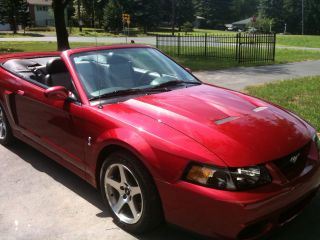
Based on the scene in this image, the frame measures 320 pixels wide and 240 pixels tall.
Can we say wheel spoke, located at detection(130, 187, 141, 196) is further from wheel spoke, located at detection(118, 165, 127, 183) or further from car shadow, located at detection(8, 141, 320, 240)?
car shadow, located at detection(8, 141, 320, 240)

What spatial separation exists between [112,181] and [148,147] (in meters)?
0.64

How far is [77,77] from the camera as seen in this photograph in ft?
13.5

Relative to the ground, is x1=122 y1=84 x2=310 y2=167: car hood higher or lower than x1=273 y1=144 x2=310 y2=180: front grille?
higher

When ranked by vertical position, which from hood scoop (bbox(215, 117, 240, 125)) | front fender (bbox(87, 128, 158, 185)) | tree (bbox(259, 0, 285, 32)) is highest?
tree (bbox(259, 0, 285, 32))

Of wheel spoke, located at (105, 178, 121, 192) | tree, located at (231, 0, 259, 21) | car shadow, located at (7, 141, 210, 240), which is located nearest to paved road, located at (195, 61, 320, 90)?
car shadow, located at (7, 141, 210, 240)

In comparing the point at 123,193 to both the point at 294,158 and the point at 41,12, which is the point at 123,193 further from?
the point at 41,12

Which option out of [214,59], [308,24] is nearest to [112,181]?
[214,59]

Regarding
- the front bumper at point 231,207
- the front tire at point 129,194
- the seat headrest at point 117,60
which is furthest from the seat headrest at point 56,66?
the front bumper at point 231,207

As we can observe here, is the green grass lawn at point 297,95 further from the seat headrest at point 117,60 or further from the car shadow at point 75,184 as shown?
the car shadow at point 75,184

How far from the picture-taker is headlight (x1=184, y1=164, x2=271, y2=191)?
9.43ft

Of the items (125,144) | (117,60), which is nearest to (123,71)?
(117,60)

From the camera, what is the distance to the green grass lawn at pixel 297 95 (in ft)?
23.9

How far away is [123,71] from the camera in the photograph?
436 cm

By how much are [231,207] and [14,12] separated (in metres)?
59.6
